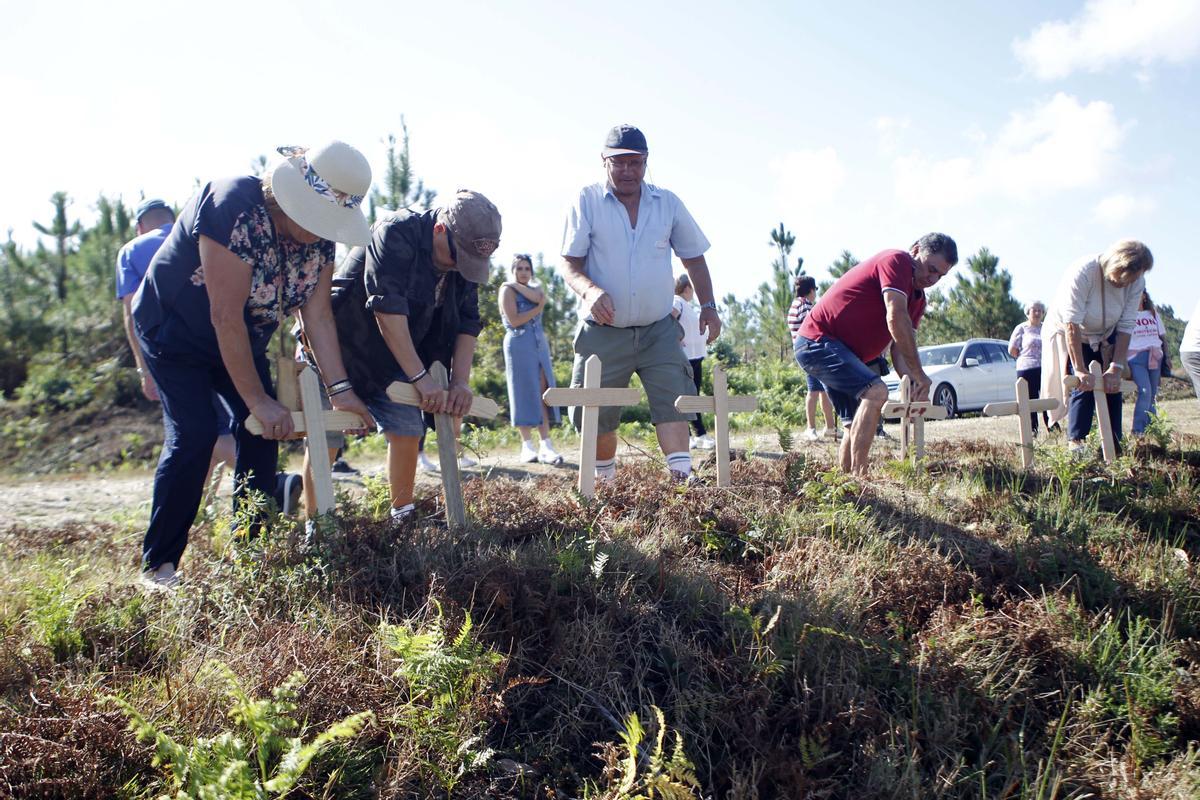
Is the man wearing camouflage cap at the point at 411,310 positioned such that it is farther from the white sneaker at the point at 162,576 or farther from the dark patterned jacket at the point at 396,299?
the white sneaker at the point at 162,576

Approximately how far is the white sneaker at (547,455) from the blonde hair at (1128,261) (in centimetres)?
444

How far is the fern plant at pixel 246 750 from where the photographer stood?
1.89m

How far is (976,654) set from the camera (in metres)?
3.07

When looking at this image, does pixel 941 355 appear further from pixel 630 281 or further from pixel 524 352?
pixel 630 281

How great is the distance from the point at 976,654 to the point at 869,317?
2533 millimetres

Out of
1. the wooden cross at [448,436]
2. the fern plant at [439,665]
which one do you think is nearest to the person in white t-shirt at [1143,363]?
the wooden cross at [448,436]

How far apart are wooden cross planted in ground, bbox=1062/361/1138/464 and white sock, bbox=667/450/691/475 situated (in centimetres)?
335

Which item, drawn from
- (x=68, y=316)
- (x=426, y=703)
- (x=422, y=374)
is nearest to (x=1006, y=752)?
(x=426, y=703)

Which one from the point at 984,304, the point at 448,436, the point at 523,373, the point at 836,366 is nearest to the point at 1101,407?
the point at 836,366

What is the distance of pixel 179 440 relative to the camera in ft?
10.4

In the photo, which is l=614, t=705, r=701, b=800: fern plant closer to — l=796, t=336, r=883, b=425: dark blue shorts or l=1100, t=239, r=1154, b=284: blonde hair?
l=796, t=336, r=883, b=425: dark blue shorts

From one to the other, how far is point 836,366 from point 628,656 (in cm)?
289

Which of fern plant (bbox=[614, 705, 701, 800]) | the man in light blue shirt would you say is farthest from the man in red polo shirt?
fern plant (bbox=[614, 705, 701, 800])

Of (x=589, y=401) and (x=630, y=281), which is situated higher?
(x=630, y=281)
